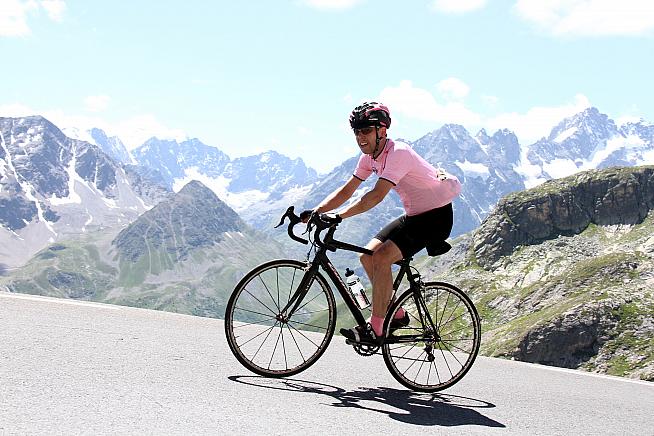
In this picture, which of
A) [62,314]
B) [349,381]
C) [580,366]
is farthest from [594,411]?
[580,366]

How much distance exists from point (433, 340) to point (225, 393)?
122 inches

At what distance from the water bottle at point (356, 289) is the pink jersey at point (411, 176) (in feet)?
3.51

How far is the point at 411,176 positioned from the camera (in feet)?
26.4

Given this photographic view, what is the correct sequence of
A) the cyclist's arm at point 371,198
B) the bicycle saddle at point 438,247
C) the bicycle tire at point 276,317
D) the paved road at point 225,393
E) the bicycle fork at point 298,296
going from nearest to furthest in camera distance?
the paved road at point 225,393 → the cyclist's arm at point 371,198 → the bicycle tire at point 276,317 → the bicycle fork at point 298,296 → the bicycle saddle at point 438,247

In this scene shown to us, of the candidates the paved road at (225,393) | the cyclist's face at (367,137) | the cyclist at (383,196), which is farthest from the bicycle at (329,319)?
the cyclist's face at (367,137)

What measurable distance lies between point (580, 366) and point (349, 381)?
408 ft

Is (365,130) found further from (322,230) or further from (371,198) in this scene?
(322,230)

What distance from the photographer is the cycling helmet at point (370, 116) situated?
7.88 m

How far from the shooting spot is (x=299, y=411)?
6.49 m

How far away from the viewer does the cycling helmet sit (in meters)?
7.88

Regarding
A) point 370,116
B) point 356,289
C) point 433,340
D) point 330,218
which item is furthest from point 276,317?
point 370,116

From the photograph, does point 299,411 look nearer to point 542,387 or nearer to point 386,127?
point 386,127

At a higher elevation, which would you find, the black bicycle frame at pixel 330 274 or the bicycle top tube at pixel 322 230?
the bicycle top tube at pixel 322 230

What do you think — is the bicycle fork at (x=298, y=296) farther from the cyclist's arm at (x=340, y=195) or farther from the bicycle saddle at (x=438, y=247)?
the bicycle saddle at (x=438, y=247)
